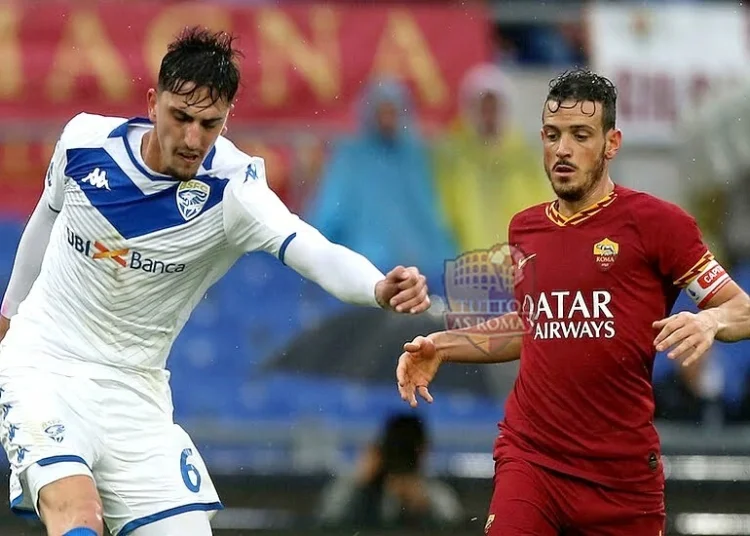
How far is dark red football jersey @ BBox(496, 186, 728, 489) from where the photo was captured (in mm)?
5234

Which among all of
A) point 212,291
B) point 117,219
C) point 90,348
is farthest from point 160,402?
point 212,291

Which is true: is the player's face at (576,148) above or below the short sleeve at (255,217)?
above

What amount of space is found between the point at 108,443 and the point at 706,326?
2.05 meters

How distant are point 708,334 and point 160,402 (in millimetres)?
1973

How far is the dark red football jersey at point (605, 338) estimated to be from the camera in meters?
5.23

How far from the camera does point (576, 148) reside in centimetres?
532

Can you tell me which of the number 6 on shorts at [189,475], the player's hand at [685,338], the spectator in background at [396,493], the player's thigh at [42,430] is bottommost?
the spectator in background at [396,493]

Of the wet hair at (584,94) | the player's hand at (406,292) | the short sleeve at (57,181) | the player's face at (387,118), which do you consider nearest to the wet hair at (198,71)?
the short sleeve at (57,181)

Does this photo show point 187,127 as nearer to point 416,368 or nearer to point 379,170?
point 416,368

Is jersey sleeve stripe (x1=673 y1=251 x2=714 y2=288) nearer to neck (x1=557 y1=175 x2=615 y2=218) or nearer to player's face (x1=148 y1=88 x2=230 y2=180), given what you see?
neck (x1=557 y1=175 x2=615 y2=218)

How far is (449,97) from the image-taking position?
12.7m

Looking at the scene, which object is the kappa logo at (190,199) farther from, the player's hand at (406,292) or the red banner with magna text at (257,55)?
the red banner with magna text at (257,55)

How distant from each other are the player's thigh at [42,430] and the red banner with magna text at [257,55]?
689cm

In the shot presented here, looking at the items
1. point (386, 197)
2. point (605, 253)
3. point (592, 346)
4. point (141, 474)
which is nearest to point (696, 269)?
point (605, 253)
